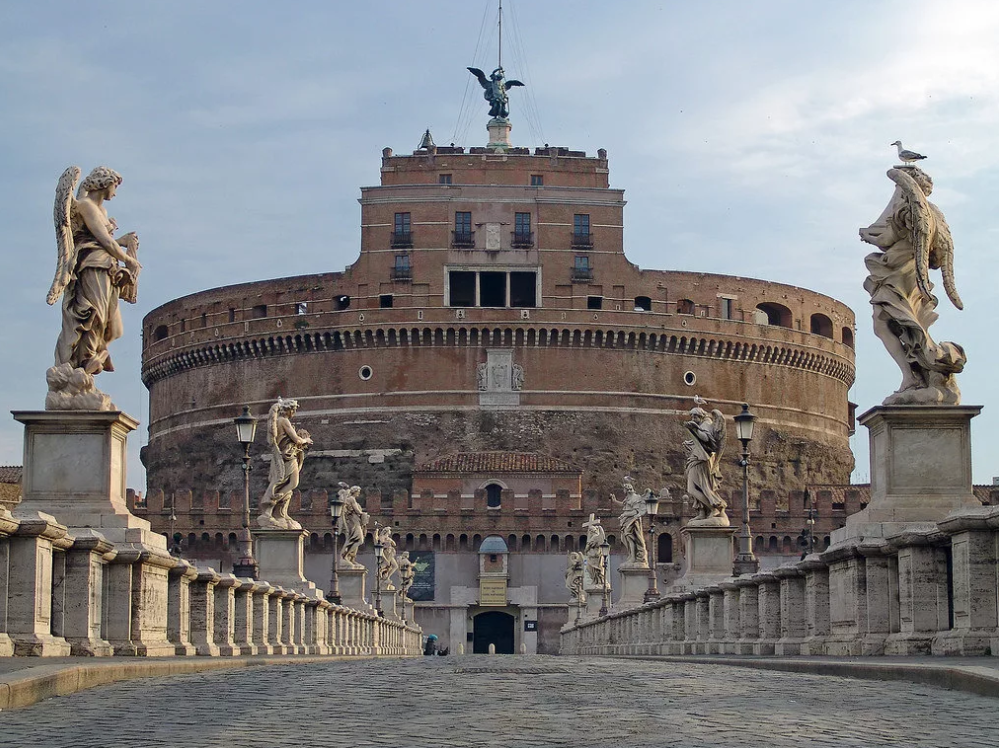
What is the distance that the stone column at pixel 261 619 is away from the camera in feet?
57.5

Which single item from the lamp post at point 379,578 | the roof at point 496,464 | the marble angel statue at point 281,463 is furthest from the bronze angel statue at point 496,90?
the marble angel statue at point 281,463

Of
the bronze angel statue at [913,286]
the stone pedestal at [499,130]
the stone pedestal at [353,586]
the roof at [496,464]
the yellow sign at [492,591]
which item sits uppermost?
the stone pedestal at [499,130]

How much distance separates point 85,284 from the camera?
12.3 meters

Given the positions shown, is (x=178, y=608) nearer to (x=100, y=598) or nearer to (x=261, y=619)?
(x=100, y=598)

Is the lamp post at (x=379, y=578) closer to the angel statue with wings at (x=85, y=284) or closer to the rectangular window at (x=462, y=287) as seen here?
the rectangular window at (x=462, y=287)

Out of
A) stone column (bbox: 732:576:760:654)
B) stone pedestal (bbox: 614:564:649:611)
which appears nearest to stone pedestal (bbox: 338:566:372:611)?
stone pedestal (bbox: 614:564:649:611)

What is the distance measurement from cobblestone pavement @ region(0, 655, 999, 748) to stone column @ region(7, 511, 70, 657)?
0.93 metres

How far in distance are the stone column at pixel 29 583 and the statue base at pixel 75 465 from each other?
5.52ft

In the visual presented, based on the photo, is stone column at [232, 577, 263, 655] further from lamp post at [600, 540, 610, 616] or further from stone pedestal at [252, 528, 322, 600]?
lamp post at [600, 540, 610, 616]

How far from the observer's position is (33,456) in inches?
474

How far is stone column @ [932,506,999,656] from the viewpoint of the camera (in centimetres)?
948

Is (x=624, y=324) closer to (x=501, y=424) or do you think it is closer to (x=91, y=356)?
(x=501, y=424)

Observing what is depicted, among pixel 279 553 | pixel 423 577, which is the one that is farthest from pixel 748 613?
pixel 423 577

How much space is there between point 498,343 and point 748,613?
61537 mm
